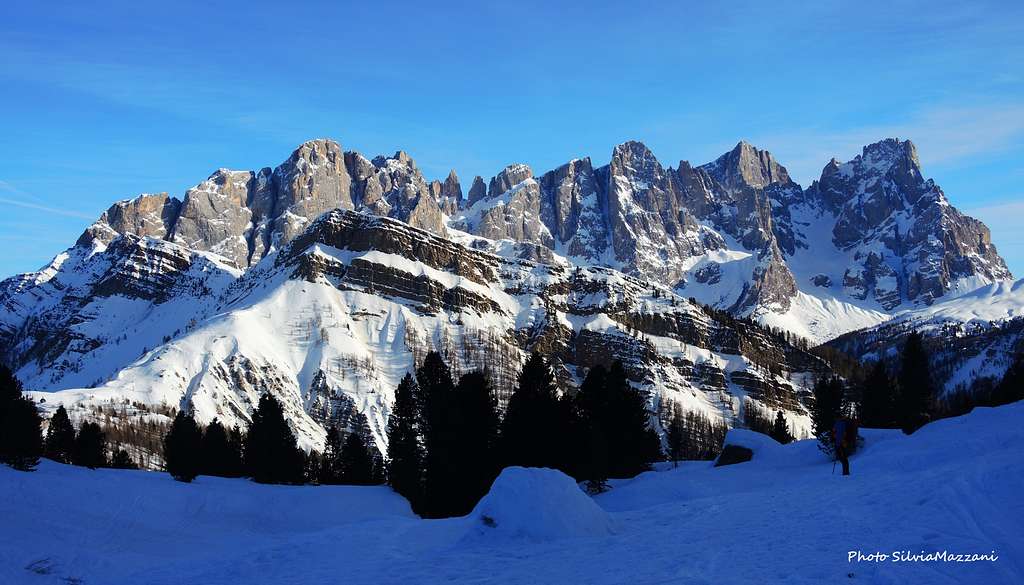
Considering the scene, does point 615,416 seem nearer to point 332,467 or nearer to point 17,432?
point 17,432

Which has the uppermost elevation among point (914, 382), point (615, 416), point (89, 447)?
point (914, 382)

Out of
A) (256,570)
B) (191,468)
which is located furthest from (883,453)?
(191,468)

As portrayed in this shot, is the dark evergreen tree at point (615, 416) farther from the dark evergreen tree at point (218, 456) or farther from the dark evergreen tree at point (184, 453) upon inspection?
the dark evergreen tree at point (218, 456)

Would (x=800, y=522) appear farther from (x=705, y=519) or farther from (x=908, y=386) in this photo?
(x=908, y=386)

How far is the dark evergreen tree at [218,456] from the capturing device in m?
82.3

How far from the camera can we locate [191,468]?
60938mm

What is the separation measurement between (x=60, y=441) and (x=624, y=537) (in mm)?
80974

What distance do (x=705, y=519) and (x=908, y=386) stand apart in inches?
2873

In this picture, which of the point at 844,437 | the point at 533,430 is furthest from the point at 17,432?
the point at 844,437

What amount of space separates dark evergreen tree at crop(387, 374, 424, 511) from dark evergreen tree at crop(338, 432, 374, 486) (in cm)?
1904

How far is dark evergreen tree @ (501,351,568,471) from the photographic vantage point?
163ft

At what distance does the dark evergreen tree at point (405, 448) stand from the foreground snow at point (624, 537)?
25.0 m

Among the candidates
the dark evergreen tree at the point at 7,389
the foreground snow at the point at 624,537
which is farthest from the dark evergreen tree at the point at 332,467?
the foreground snow at the point at 624,537

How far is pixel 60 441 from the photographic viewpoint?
8719cm
